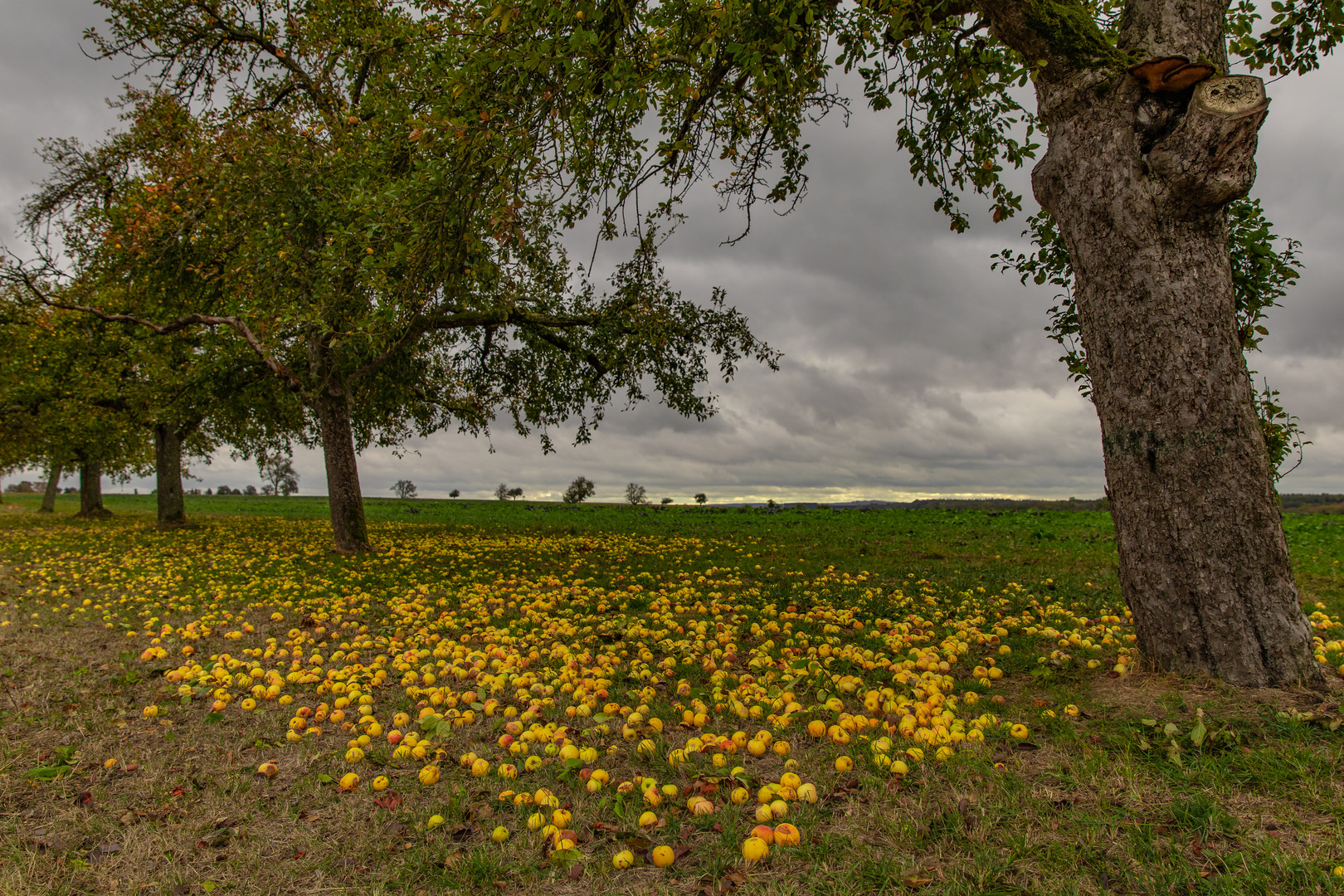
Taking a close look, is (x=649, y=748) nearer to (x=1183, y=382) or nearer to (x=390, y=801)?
(x=390, y=801)

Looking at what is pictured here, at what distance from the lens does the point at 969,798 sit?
3.67 m

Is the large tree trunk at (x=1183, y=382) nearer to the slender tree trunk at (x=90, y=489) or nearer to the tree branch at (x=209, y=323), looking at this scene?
the tree branch at (x=209, y=323)

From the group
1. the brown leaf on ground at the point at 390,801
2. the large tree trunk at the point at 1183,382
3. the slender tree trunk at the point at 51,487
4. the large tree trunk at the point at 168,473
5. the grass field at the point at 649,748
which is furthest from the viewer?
the slender tree trunk at the point at 51,487

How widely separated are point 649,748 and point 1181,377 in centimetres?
492

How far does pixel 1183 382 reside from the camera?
16.3 ft

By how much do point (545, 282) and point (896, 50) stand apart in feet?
30.6

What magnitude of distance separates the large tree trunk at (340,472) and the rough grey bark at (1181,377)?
48.7 feet

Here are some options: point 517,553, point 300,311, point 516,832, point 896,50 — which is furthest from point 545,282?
point 516,832

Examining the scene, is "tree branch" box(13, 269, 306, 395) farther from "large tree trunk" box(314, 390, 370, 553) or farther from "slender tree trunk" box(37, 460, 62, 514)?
"slender tree trunk" box(37, 460, 62, 514)

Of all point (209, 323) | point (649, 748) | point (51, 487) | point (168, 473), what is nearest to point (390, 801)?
point (649, 748)

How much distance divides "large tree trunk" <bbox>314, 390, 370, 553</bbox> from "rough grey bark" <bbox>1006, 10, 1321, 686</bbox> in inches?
584

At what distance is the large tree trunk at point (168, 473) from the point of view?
22.5 meters

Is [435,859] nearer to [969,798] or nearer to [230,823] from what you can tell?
[230,823]

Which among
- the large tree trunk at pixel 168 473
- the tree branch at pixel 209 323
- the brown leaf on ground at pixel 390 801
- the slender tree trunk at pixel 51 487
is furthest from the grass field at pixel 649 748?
the slender tree trunk at pixel 51 487
